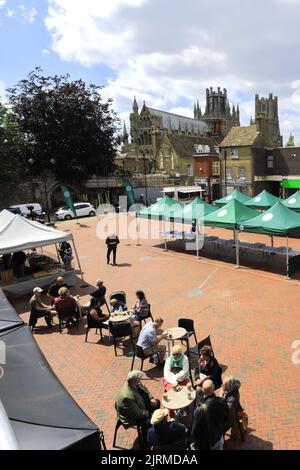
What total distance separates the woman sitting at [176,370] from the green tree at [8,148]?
1298 inches

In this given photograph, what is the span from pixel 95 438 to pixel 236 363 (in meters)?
4.79

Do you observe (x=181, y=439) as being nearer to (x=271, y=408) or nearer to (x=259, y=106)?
(x=271, y=408)

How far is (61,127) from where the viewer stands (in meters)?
40.3

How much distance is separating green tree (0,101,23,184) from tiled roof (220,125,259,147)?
23.3 metres

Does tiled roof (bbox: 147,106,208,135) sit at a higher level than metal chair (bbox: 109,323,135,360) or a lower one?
higher

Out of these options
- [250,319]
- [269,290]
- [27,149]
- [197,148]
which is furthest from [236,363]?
[197,148]

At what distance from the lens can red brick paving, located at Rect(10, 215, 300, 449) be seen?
254 inches

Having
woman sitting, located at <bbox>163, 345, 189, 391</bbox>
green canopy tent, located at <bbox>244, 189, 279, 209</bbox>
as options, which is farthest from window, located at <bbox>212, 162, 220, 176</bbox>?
woman sitting, located at <bbox>163, 345, 189, 391</bbox>

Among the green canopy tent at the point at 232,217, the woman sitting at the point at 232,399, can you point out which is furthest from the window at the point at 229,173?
the woman sitting at the point at 232,399

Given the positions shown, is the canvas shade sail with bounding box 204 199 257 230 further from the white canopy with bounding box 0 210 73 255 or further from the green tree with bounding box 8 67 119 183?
the green tree with bounding box 8 67 119 183

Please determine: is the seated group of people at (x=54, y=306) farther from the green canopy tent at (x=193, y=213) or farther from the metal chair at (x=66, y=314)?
the green canopy tent at (x=193, y=213)

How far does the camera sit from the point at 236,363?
26.6 feet

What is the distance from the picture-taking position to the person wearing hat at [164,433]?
16.6 ft

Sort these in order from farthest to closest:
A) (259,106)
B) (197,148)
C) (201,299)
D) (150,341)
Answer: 1. (259,106)
2. (197,148)
3. (201,299)
4. (150,341)
